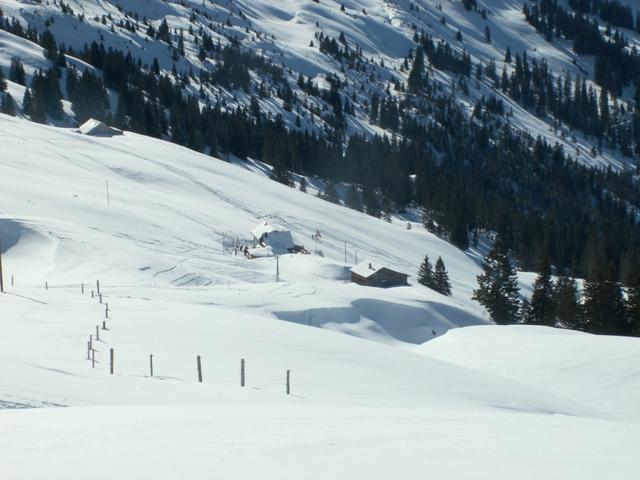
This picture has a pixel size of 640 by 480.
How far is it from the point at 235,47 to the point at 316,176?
252 feet

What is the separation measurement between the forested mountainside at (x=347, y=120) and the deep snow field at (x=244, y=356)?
1814 cm

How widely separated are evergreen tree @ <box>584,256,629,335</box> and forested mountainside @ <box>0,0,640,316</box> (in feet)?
1.55

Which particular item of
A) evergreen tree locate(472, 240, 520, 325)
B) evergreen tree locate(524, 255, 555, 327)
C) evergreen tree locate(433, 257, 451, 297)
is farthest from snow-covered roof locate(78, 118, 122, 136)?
evergreen tree locate(524, 255, 555, 327)

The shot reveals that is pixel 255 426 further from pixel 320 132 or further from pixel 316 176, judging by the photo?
pixel 320 132

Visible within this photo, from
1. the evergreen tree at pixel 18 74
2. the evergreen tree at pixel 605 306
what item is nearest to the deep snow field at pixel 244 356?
the evergreen tree at pixel 605 306

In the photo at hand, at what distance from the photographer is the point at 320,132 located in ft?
439

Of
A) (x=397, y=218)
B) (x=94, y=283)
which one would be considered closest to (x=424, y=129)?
(x=397, y=218)

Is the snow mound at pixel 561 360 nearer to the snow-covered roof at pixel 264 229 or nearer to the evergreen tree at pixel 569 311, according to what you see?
the evergreen tree at pixel 569 311

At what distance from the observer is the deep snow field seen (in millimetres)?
6957

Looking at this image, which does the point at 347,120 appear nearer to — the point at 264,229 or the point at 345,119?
the point at 345,119

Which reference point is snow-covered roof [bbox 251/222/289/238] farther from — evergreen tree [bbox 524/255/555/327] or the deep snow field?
evergreen tree [bbox 524/255/555/327]

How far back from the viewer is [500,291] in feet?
154

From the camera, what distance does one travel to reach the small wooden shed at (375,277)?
1804 inches

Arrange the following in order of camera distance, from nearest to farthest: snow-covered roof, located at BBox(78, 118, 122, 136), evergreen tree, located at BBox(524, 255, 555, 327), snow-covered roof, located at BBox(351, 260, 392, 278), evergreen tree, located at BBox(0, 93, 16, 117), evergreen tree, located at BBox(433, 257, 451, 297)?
snow-covered roof, located at BBox(351, 260, 392, 278)
evergreen tree, located at BBox(524, 255, 555, 327)
evergreen tree, located at BBox(433, 257, 451, 297)
snow-covered roof, located at BBox(78, 118, 122, 136)
evergreen tree, located at BBox(0, 93, 16, 117)
